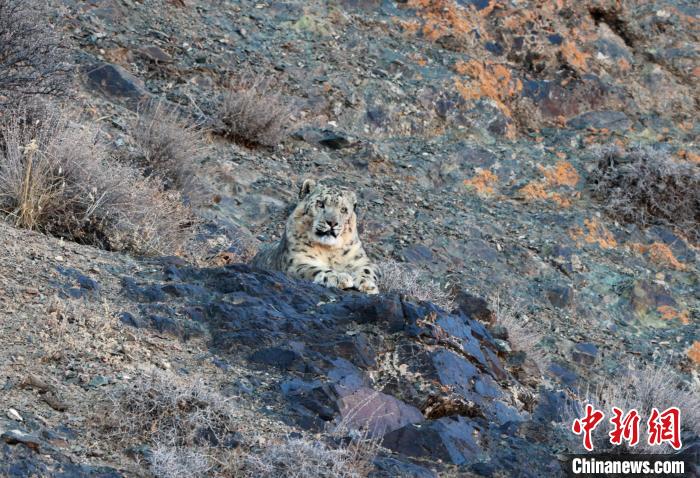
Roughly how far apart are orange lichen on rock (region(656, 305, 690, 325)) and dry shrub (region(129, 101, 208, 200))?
6152mm

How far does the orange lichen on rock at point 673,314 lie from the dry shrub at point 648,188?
181 centimetres

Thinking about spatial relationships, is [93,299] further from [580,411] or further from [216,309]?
[580,411]

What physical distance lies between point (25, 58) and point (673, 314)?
27.9 feet

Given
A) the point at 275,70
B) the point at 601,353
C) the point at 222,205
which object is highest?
the point at 275,70

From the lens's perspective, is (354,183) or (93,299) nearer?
(93,299)

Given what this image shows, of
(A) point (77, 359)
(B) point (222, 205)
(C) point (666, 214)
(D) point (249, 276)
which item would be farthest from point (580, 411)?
(C) point (666, 214)

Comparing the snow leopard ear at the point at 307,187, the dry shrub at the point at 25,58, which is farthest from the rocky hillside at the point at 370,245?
the snow leopard ear at the point at 307,187

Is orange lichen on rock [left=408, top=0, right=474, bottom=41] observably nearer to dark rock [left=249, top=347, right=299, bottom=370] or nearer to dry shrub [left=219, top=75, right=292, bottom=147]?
dry shrub [left=219, top=75, right=292, bottom=147]

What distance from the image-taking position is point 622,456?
6.06 metres

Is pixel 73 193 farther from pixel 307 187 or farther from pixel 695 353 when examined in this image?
pixel 695 353

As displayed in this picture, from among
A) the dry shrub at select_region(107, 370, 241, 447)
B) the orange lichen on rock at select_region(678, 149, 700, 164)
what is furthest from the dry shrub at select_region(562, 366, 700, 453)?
the orange lichen on rock at select_region(678, 149, 700, 164)

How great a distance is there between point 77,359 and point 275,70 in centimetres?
937

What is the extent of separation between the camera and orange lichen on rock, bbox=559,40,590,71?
1641cm

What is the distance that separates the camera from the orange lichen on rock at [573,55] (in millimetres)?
16406
